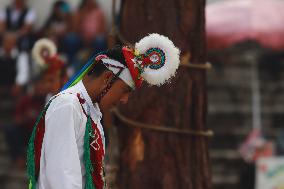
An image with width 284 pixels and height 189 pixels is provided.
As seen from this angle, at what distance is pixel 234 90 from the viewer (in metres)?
14.1

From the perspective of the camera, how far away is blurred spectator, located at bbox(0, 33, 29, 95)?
46.1ft

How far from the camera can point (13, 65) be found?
46.5ft

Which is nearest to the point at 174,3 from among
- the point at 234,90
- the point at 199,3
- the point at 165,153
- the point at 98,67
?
the point at 199,3

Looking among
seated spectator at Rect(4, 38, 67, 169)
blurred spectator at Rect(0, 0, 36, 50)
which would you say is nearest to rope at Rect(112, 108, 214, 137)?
seated spectator at Rect(4, 38, 67, 169)

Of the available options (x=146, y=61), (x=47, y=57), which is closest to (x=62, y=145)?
(x=146, y=61)

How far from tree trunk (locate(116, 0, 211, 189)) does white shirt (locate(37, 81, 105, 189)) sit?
7.54 feet

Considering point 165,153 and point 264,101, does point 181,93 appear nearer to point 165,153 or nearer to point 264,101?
point 165,153

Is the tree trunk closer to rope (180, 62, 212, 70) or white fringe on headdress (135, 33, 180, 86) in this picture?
rope (180, 62, 212, 70)

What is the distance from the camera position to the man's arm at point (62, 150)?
14.9 ft

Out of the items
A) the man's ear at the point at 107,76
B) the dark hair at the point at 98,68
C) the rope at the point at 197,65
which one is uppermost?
the rope at the point at 197,65

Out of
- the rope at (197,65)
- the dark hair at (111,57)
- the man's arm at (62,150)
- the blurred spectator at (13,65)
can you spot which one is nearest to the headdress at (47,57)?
the rope at (197,65)

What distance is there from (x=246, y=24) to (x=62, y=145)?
889 cm

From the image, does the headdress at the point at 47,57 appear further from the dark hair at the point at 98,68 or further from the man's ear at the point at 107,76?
the man's ear at the point at 107,76

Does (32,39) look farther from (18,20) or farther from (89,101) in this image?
(89,101)
